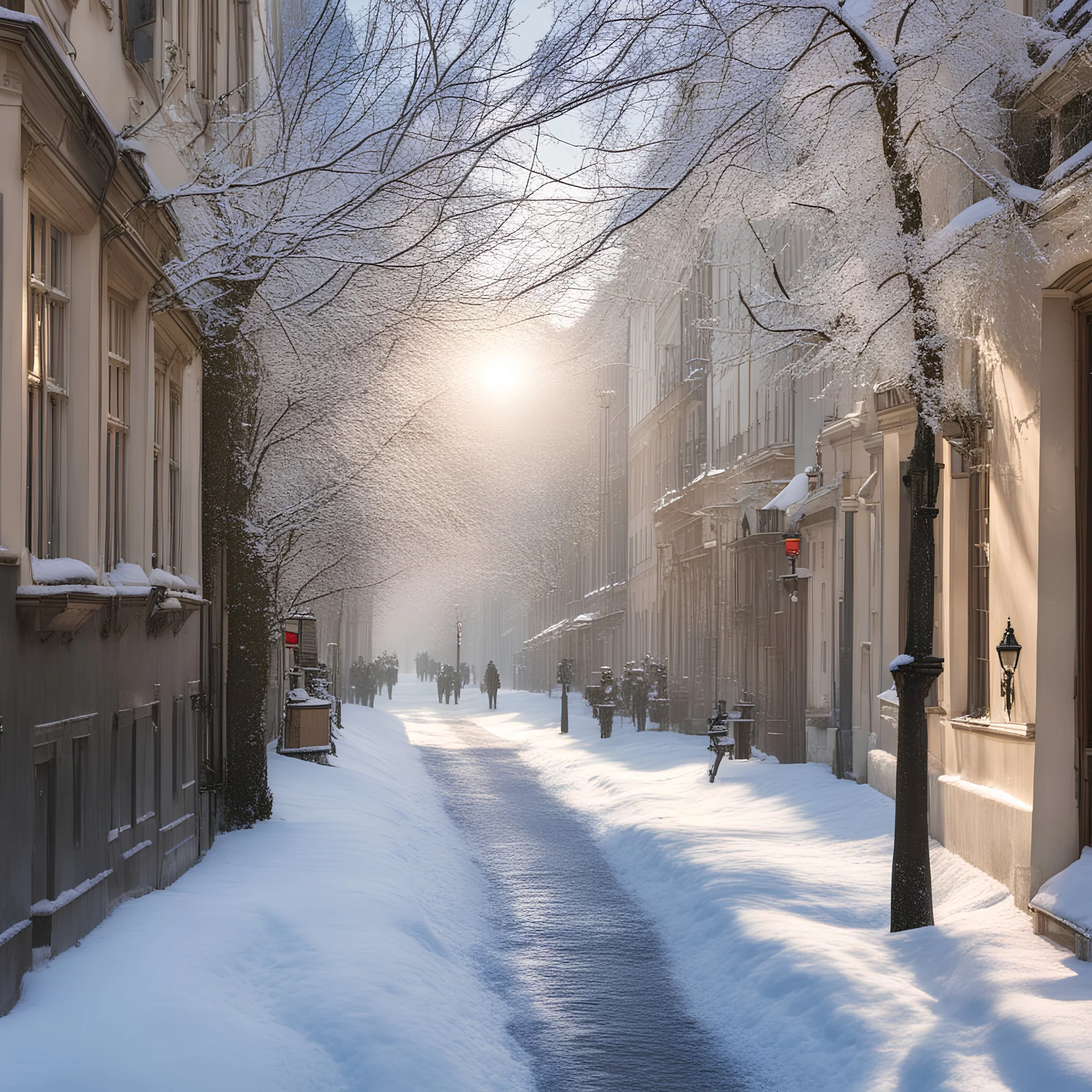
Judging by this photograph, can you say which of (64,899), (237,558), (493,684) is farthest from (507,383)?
(493,684)

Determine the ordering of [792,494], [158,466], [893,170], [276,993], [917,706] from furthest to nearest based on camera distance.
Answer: [792,494] → [158,466] → [917,706] → [893,170] → [276,993]

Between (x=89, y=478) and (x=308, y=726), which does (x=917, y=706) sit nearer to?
(x=89, y=478)

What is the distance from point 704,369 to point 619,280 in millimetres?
24601

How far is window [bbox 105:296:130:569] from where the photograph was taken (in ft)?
34.4

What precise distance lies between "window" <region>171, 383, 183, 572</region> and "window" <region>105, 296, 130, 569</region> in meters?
→ 2.25

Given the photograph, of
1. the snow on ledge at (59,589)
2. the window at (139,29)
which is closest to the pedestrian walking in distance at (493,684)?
the window at (139,29)

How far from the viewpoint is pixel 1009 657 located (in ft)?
35.5

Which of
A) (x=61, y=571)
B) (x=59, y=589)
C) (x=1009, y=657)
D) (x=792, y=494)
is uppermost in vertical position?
(x=792, y=494)

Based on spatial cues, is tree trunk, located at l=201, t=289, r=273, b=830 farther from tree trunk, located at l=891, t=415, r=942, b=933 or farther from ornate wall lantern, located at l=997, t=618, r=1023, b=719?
ornate wall lantern, located at l=997, t=618, r=1023, b=719

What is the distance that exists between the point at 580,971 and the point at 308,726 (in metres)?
13.2

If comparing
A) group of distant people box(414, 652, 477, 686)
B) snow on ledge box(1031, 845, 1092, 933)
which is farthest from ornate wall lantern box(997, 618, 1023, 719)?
group of distant people box(414, 652, 477, 686)

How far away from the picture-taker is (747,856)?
14.3 metres

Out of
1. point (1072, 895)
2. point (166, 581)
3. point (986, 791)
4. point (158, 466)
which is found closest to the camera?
point (1072, 895)

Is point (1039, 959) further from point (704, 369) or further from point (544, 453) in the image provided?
point (544, 453)
